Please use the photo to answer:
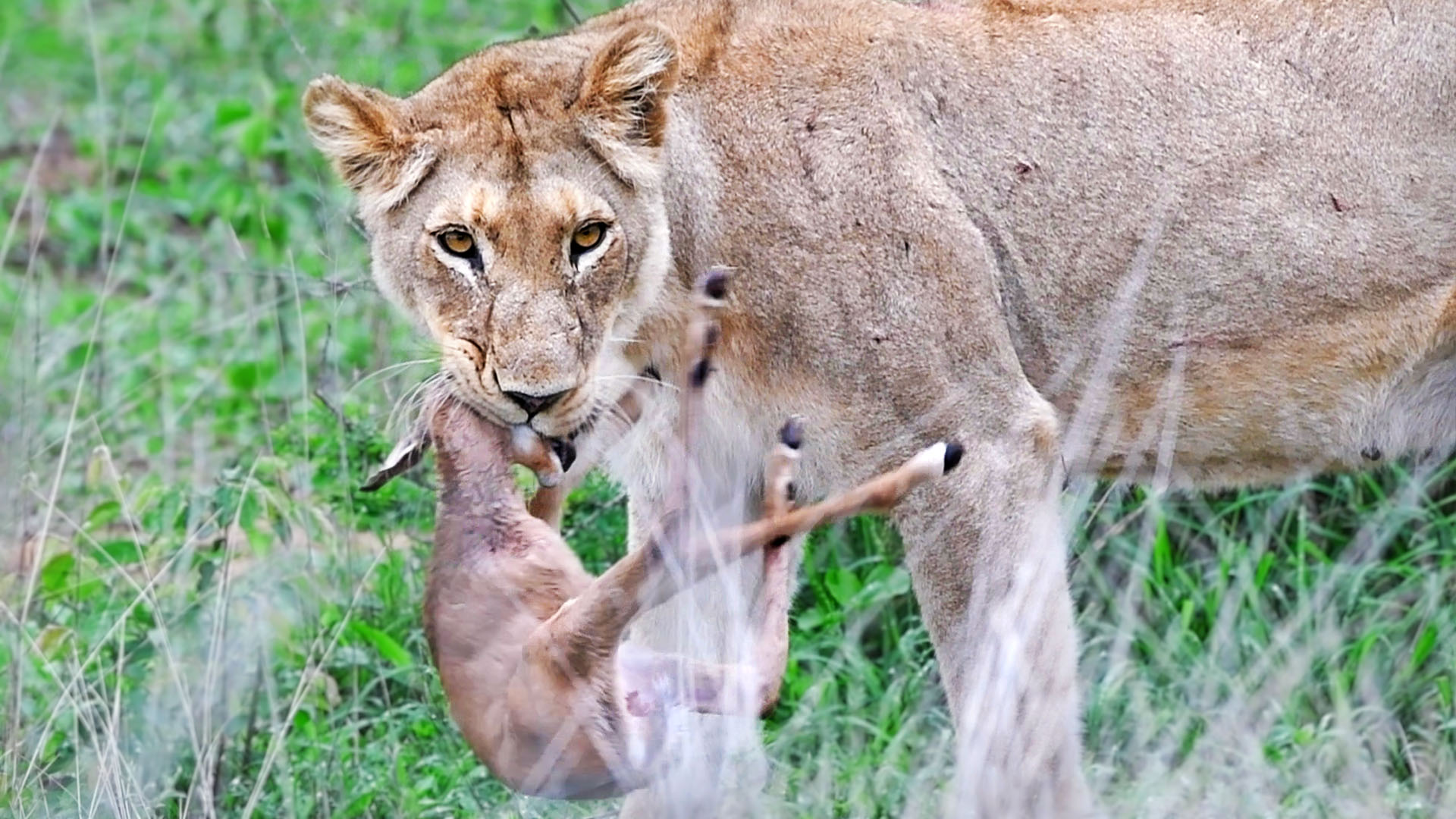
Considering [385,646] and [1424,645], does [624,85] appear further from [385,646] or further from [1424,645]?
[1424,645]

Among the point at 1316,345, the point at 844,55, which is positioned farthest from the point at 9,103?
the point at 1316,345

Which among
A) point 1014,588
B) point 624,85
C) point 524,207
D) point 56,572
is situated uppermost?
point 624,85

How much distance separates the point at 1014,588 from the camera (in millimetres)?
4438

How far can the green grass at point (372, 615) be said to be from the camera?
482cm

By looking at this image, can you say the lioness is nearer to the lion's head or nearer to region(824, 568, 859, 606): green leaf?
the lion's head

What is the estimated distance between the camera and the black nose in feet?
13.0

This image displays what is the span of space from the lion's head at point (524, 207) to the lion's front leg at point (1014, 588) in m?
0.72

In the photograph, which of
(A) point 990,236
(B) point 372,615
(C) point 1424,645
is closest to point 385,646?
(B) point 372,615

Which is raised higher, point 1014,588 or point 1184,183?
point 1184,183

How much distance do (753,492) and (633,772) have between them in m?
1.04

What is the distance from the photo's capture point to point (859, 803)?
4789 mm

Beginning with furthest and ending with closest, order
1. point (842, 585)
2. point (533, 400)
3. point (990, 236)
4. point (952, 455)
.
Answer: point (842, 585) → point (990, 236) → point (533, 400) → point (952, 455)

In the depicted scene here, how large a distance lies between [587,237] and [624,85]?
352 millimetres

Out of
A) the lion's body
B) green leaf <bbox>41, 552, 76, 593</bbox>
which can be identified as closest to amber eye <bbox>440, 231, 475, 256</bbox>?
the lion's body
